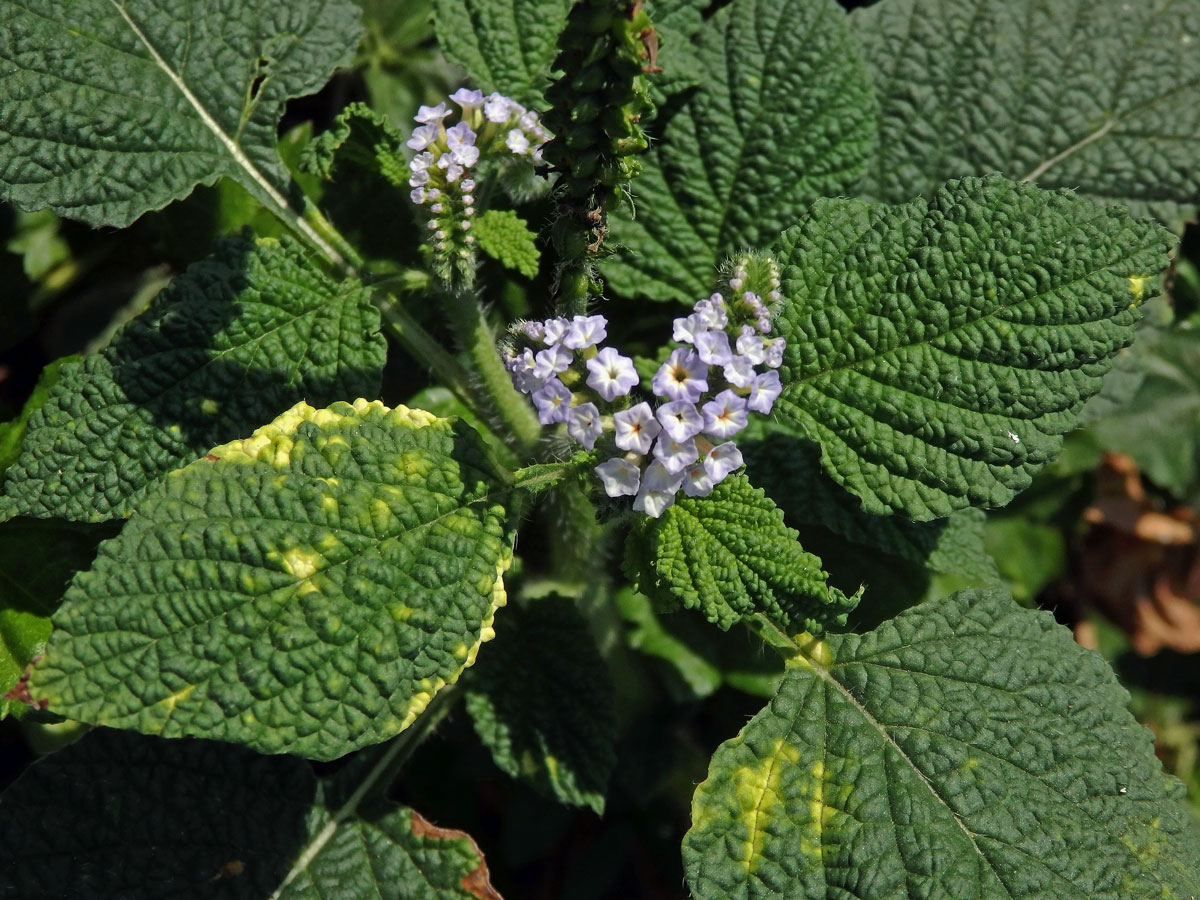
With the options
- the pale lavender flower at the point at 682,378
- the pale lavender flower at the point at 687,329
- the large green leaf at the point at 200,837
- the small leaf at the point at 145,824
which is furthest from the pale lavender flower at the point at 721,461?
the small leaf at the point at 145,824

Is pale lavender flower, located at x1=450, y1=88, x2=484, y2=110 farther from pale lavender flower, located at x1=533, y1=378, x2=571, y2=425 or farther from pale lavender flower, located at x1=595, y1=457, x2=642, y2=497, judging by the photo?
pale lavender flower, located at x1=595, y1=457, x2=642, y2=497

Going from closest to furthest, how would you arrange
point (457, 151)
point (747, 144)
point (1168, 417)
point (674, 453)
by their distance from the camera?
point (674, 453), point (457, 151), point (747, 144), point (1168, 417)

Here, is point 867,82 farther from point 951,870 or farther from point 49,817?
point 49,817

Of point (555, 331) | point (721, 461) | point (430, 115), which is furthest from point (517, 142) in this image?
point (721, 461)

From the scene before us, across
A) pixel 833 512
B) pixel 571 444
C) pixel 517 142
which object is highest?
pixel 517 142

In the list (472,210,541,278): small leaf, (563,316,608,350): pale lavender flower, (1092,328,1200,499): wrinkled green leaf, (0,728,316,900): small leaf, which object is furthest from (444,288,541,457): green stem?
(1092,328,1200,499): wrinkled green leaf

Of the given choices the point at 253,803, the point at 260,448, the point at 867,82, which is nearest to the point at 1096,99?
the point at 867,82

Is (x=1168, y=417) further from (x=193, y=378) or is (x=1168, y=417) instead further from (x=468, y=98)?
(x=193, y=378)
